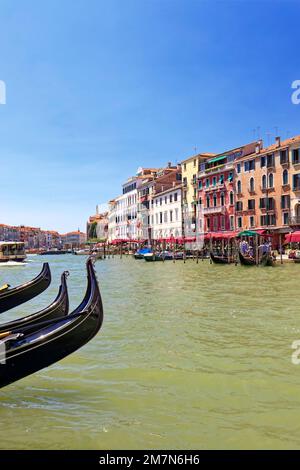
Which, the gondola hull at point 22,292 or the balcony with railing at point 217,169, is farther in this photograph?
the balcony with railing at point 217,169

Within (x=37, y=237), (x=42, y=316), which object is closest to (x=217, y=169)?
(x=42, y=316)

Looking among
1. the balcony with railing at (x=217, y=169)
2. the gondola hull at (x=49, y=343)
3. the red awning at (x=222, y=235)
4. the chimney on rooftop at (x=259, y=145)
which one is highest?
the chimney on rooftop at (x=259, y=145)

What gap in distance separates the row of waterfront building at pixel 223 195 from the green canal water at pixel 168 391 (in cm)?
2175

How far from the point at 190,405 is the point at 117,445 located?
87cm

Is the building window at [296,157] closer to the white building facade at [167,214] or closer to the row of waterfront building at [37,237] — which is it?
the white building facade at [167,214]

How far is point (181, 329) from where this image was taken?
261 inches

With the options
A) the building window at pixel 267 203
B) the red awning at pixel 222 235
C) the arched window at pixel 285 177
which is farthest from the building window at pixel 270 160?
the red awning at pixel 222 235

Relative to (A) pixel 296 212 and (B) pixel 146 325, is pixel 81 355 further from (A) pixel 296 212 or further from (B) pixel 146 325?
(A) pixel 296 212

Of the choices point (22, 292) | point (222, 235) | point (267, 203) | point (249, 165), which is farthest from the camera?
point (222, 235)

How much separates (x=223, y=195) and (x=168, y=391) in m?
31.0

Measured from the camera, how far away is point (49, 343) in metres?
3.38

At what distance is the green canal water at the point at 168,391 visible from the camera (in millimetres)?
3119

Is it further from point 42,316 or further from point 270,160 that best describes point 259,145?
point 42,316
